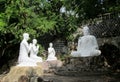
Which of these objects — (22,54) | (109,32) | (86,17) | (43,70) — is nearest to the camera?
(43,70)

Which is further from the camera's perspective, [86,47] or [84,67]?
[86,47]

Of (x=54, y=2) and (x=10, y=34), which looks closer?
(x=10, y=34)

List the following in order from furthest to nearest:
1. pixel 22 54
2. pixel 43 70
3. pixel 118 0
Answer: pixel 22 54 → pixel 43 70 → pixel 118 0

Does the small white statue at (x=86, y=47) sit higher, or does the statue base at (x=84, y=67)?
the small white statue at (x=86, y=47)

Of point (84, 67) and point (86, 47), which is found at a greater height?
point (86, 47)

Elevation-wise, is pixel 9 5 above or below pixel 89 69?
above

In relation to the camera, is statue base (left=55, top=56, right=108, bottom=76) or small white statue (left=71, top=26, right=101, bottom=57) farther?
small white statue (left=71, top=26, right=101, bottom=57)

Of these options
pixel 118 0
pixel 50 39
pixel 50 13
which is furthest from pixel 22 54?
pixel 50 39

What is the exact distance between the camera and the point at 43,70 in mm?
10484

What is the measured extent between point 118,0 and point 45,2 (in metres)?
10.3

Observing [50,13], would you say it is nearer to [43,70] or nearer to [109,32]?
[109,32]

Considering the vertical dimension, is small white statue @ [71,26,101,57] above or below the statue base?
above

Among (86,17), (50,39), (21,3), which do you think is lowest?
(50,39)

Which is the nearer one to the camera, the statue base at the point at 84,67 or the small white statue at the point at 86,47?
the statue base at the point at 84,67
